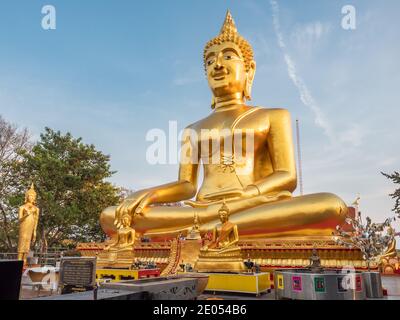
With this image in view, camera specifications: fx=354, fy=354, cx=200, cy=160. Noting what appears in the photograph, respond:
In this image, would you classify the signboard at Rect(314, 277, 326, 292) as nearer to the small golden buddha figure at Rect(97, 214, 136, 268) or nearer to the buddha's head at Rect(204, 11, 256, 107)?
the small golden buddha figure at Rect(97, 214, 136, 268)

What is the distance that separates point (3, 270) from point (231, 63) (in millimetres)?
8105

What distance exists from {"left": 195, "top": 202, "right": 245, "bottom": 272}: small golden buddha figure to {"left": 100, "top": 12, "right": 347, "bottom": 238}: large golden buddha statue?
4.05 feet

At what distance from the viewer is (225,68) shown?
948 centimetres

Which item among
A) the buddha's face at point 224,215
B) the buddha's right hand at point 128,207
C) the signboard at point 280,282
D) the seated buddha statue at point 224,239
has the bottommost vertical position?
the signboard at point 280,282

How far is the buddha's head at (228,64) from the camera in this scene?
9.50 metres

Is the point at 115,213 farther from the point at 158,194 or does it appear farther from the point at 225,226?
the point at 225,226

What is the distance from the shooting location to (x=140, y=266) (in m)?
6.59

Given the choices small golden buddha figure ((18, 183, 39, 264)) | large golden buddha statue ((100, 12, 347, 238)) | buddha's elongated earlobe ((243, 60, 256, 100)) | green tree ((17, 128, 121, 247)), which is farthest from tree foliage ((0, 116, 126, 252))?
buddha's elongated earlobe ((243, 60, 256, 100))

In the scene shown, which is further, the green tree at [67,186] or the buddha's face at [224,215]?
the green tree at [67,186]

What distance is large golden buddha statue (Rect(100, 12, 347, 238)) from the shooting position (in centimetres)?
696

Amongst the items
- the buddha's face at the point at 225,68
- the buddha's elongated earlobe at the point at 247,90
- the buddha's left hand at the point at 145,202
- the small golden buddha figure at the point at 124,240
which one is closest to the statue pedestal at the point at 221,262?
the small golden buddha figure at the point at 124,240

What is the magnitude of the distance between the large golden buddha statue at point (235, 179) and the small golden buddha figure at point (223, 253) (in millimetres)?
1235

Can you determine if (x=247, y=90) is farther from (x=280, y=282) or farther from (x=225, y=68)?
(x=280, y=282)

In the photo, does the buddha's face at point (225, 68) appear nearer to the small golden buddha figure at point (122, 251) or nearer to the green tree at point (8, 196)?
the small golden buddha figure at point (122, 251)
